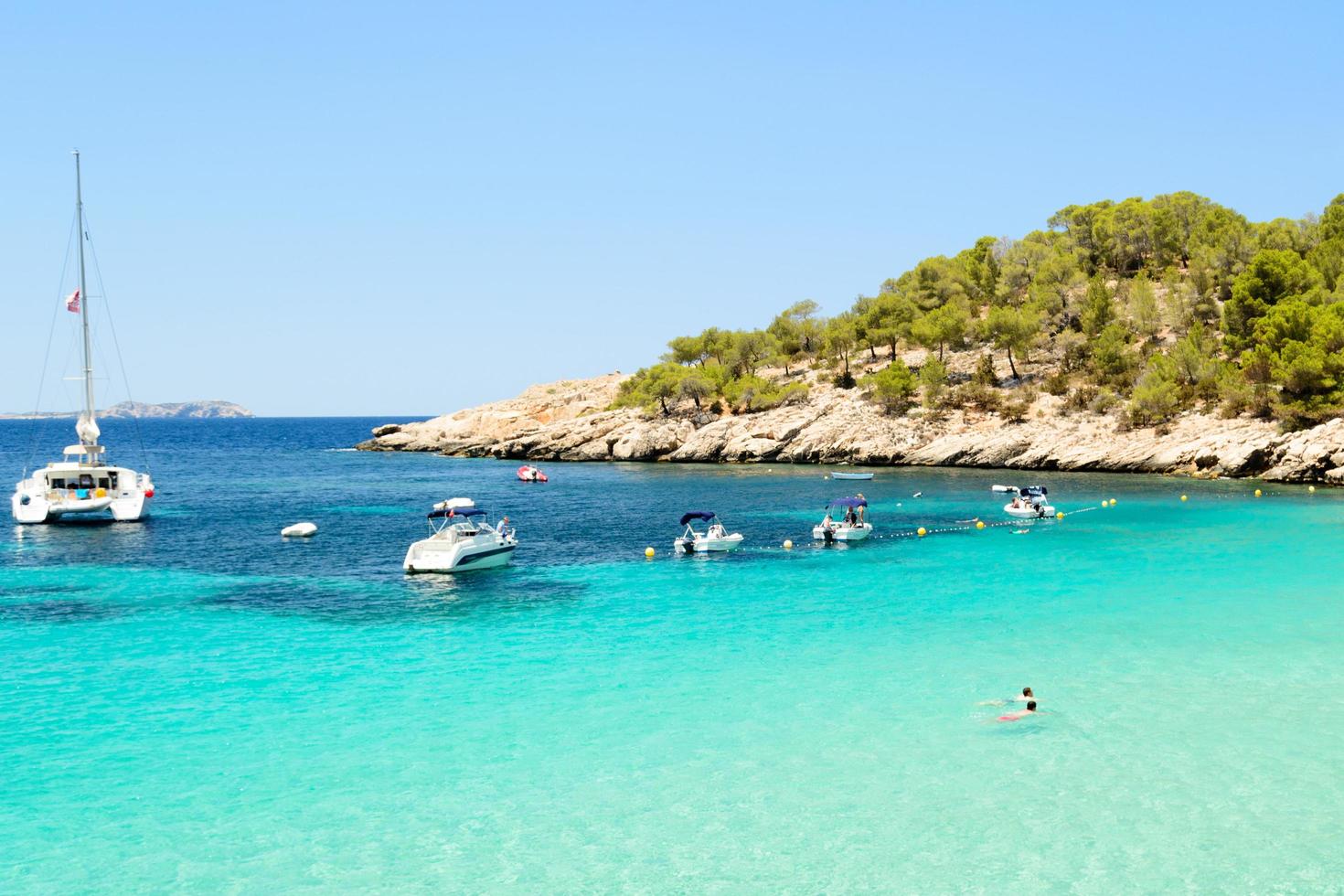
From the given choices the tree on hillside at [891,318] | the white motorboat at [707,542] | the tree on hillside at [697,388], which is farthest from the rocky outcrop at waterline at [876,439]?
the white motorboat at [707,542]

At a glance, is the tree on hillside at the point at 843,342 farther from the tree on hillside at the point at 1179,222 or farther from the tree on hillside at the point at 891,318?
the tree on hillside at the point at 1179,222

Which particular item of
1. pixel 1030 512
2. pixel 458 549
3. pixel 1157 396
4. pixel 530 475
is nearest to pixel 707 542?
pixel 458 549

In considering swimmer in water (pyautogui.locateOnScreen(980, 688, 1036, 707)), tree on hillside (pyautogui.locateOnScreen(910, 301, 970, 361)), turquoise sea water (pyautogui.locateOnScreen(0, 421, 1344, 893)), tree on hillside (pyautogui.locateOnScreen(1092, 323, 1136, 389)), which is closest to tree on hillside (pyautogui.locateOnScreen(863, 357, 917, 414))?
tree on hillside (pyautogui.locateOnScreen(910, 301, 970, 361))

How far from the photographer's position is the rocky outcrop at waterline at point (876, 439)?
80.8 meters

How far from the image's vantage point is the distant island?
85.2 m

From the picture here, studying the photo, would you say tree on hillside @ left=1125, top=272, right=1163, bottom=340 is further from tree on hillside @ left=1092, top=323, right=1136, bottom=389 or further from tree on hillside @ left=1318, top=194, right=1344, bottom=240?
tree on hillside @ left=1318, top=194, right=1344, bottom=240

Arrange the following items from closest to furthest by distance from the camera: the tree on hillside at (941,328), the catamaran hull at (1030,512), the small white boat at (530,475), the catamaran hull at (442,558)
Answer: the catamaran hull at (442,558)
the catamaran hull at (1030,512)
the small white boat at (530,475)
the tree on hillside at (941,328)

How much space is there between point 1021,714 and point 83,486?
67361 mm

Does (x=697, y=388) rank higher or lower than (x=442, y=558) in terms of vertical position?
higher

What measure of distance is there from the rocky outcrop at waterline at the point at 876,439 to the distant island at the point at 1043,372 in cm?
22

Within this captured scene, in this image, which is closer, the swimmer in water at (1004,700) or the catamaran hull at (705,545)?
the swimmer in water at (1004,700)

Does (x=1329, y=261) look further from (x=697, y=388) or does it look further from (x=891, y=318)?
(x=697, y=388)

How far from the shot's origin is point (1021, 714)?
918 inches

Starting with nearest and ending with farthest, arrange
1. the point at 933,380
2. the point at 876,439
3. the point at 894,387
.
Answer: the point at 876,439
the point at 894,387
the point at 933,380
